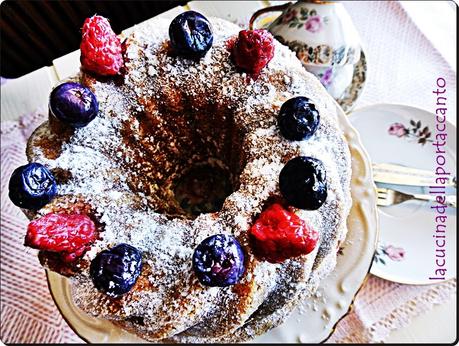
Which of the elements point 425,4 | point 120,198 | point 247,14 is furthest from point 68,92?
point 425,4

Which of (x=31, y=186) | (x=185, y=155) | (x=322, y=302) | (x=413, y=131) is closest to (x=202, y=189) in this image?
(x=185, y=155)

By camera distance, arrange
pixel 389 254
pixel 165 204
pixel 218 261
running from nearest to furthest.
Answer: pixel 218 261, pixel 165 204, pixel 389 254

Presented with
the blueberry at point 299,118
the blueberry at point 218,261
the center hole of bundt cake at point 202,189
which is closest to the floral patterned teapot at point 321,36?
the center hole of bundt cake at point 202,189

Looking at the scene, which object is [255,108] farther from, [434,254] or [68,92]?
[434,254]

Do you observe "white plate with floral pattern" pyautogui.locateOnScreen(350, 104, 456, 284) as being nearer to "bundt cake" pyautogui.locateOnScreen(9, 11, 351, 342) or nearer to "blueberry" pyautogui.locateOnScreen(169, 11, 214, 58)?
"bundt cake" pyautogui.locateOnScreen(9, 11, 351, 342)

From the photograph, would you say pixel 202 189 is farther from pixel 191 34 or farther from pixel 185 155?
pixel 191 34

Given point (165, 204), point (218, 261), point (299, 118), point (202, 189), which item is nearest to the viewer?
point (218, 261)

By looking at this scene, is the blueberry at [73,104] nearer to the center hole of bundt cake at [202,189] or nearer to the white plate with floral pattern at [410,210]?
the center hole of bundt cake at [202,189]
